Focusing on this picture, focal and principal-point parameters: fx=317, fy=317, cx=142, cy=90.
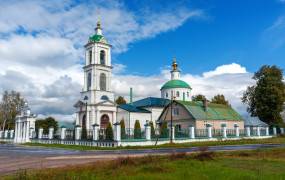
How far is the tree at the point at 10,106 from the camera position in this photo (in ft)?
215

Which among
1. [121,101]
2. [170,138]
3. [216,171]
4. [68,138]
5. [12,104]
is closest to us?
[216,171]

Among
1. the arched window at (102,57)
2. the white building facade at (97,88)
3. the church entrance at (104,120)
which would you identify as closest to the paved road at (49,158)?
the white building facade at (97,88)

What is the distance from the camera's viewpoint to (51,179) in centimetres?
860

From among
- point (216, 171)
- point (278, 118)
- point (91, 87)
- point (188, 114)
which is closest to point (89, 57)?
point (91, 87)

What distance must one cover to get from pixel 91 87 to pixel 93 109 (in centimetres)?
370

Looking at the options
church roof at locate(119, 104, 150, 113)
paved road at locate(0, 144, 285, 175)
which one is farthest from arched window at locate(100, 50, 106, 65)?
paved road at locate(0, 144, 285, 175)

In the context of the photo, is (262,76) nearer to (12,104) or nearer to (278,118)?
(278,118)

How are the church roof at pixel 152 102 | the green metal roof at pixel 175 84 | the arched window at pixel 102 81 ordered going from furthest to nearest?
the green metal roof at pixel 175 84 < the church roof at pixel 152 102 < the arched window at pixel 102 81

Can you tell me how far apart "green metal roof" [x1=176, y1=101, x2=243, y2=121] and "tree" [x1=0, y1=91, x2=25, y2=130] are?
37.8 metres

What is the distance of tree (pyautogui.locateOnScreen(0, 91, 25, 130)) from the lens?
65.5 metres

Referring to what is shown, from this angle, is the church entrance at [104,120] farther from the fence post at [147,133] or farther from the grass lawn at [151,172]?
the grass lawn at [151,172]

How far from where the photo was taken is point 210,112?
157ft

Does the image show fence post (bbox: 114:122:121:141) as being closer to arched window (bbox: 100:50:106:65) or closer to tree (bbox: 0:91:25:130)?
arched window (bbox: 100:50:106:65)

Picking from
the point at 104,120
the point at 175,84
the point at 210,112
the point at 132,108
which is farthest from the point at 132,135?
the point at 175,84
